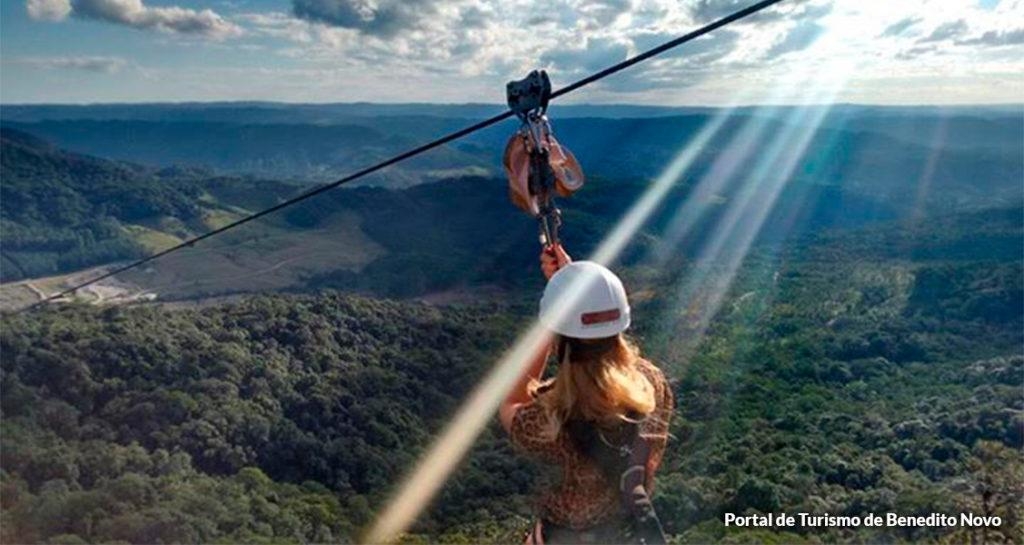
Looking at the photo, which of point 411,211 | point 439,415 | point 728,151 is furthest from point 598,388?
point 728,151

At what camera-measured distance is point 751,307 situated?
56.5 m

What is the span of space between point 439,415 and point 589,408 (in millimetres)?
36986

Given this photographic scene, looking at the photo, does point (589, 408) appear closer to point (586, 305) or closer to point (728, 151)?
point (586, 305)

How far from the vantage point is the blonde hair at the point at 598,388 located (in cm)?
188

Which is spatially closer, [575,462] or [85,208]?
[575,462]

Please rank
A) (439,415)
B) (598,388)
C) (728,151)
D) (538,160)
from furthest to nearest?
(728,151) < (439,415) < (538,160) < (598,388)

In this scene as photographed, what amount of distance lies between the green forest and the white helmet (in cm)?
1072

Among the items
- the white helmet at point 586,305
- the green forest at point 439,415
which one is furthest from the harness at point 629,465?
the green forest at point 439,415

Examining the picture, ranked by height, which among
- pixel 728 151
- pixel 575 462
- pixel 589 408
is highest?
pixel 589 408

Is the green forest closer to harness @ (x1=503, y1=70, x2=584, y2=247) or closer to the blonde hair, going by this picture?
harness @ (x1=503, y1=70, x2=584, y2=247)

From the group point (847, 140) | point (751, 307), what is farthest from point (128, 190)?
point (847, 140)

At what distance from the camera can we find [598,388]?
1.88 meters

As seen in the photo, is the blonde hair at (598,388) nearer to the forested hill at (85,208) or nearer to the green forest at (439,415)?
the green forest at (439,415)

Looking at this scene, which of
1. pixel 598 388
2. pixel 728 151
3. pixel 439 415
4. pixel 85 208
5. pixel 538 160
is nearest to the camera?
pixel 598 388
